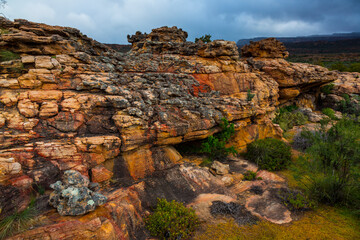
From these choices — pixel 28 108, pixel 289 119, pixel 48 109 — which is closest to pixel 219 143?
pixel 48 109

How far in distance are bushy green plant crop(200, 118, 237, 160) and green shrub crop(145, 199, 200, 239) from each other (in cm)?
482

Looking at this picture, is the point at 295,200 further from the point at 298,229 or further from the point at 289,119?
the point at 289,119

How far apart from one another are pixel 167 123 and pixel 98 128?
11.8 ft

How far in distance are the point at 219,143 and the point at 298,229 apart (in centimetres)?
610

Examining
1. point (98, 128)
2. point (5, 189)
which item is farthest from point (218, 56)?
point (5, 189)

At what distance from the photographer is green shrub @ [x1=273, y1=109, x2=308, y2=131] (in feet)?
68.8

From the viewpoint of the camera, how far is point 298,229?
24.7ft

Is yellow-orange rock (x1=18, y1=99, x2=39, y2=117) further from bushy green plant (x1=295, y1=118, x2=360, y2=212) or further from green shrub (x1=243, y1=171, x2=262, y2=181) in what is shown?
bushy green plant (x1=295, y1=118, x2=360, y2=212)

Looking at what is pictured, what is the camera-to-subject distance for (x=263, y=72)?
19766 mm

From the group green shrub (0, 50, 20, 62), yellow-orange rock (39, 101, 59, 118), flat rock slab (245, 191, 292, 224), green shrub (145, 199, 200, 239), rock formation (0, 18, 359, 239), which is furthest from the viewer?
green shrub (0, 50, 20, 62)

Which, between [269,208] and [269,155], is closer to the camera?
[269,208]

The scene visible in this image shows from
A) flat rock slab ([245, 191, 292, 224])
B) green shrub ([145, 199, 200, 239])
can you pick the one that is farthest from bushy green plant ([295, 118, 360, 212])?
green shrub ([145, 199, 200, 239])

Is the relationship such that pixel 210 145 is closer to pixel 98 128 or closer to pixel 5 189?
pixel 98 128

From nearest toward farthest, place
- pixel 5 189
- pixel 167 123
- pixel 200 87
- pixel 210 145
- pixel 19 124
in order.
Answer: pixel 5 189 → pixel 19 124 → pixel 167 123 → pixel 210 145 → pixel 200 87
